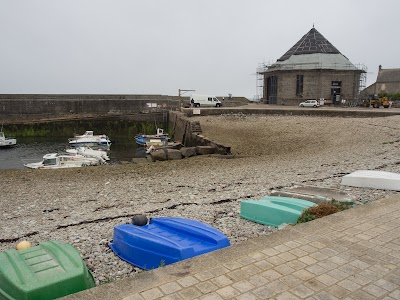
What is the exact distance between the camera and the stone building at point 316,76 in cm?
4109

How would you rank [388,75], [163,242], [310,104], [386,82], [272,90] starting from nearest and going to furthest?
[163,242], [310,104], [272,90], [386,82], [388,75]

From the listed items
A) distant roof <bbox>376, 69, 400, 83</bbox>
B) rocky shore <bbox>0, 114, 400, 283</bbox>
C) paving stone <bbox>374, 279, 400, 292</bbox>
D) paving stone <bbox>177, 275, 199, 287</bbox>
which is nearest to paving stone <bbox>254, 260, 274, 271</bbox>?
paving stone <bbox>177, 275, 199, 287</bbox>

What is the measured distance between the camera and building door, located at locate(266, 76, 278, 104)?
4412 centimetres

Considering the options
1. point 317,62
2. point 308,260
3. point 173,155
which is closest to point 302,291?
point 308,260

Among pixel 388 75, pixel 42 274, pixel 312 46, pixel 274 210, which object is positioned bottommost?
pixel 274 210

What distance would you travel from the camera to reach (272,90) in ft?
148

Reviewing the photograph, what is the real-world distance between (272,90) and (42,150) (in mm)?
29883

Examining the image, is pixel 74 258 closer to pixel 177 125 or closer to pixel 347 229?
pixel 347 229

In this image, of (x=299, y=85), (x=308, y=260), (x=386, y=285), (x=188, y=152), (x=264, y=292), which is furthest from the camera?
(x=299, y=85)

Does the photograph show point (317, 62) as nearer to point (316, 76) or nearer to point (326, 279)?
point (316, 76)

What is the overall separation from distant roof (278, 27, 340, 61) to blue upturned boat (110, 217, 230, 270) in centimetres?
4332

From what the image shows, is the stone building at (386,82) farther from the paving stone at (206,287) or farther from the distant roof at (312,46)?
the paving stone at (206,287)

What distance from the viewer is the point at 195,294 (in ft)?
10.00

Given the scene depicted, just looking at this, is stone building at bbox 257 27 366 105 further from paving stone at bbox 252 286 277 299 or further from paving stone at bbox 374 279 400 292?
paving stone at bbox 252 286 277 299
